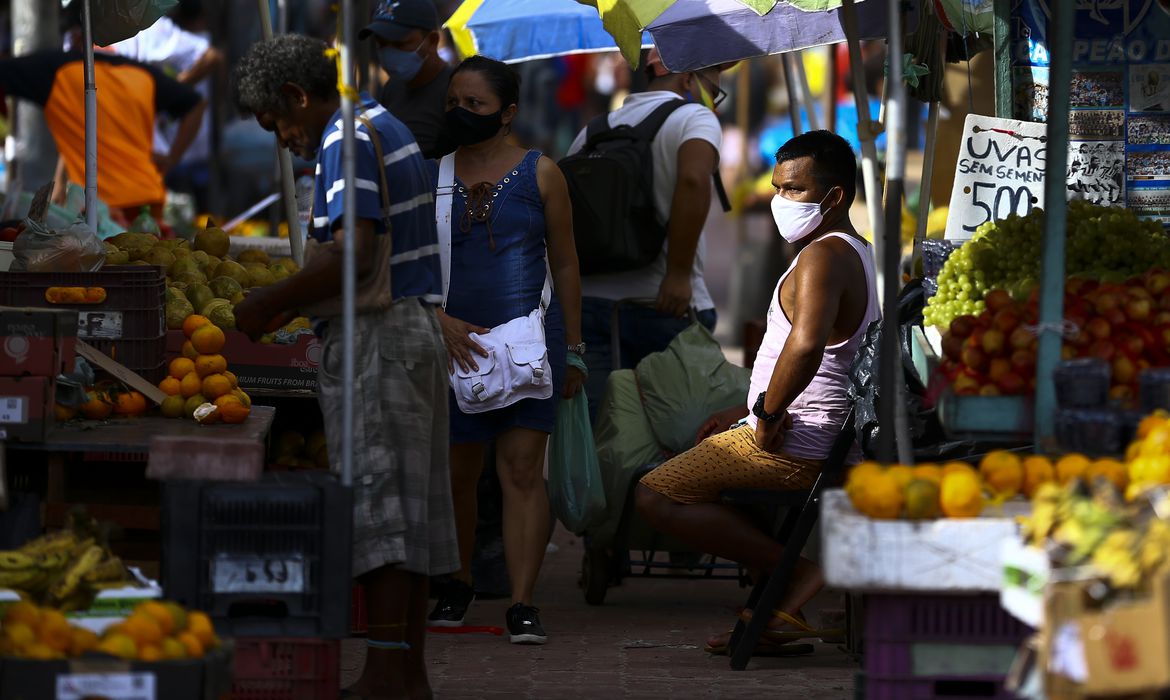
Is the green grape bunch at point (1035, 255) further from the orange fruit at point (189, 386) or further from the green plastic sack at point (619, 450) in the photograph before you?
the orange fruit at point (189, 386)

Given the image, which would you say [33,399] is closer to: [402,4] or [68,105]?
[402,4]

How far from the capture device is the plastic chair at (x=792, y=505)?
5.57 metres

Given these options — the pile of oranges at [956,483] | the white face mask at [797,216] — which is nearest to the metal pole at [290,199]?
the white face mask at [797,216]

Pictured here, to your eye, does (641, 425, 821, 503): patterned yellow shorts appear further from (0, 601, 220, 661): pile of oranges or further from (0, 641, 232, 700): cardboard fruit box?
(0, 641, 232, 700): cardboard fruit box

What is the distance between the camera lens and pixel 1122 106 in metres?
5.76

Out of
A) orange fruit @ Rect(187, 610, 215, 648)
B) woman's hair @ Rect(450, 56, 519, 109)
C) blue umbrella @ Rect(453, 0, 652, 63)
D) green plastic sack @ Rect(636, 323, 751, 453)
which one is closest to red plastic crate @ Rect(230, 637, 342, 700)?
orange fruit @ Rect(187, 610, 215, 648)

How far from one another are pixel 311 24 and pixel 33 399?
54.6 ft

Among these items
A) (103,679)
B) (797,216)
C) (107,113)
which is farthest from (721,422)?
(107,113)

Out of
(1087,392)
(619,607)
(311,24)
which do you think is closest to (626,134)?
(619,607)

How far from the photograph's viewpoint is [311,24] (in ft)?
68.1

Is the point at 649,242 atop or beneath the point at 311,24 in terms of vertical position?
beneath

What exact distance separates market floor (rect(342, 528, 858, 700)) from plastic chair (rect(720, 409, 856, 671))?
0.11m

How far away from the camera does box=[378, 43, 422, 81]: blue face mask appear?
6852mm

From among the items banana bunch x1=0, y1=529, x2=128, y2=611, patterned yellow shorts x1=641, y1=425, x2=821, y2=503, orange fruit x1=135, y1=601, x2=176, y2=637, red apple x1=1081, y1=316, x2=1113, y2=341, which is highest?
red apple x1=1081, y1=316, x2=1113, y2=341
